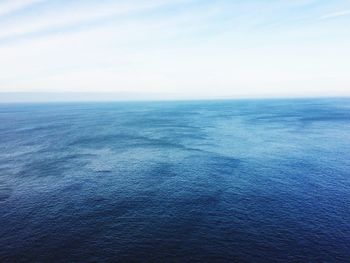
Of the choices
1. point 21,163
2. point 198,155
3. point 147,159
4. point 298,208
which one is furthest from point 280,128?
point 21,163

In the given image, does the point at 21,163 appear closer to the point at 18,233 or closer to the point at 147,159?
the point at 147,159

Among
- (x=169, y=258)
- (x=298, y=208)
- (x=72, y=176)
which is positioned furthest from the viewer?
(x=72, y=176)

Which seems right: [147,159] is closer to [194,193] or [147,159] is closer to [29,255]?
[194,193]

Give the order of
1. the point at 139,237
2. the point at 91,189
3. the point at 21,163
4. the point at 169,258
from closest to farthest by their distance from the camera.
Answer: the point at 169,258, the point at 139,237, the point at 91,189, the point at 21,163

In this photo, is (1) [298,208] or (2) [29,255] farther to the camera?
(1) [298,208]

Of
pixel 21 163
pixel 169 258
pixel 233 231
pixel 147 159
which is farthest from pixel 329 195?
pixel 21 163

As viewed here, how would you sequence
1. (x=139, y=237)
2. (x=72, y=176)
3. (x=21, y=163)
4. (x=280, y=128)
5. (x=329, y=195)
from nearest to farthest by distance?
(x=139, y=237) < (x=329, y=195) < (x=72, y=176) < (x=21, y=163) < (x=280, y=128)
